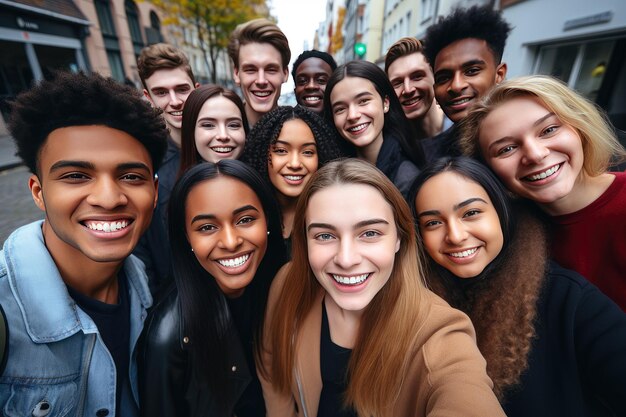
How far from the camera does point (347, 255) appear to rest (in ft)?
4.85

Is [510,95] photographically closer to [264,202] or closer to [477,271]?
[477,271]

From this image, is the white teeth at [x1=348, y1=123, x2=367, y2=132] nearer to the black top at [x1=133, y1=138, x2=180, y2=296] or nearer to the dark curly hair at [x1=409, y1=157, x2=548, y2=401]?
the dark curly hair at [x1=409, y1=157, x2=548, y2=401]

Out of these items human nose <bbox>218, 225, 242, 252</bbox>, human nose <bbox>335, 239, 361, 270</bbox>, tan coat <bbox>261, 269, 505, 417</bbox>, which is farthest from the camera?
human nose <bbox>218, 225, 242, 252</bbox>

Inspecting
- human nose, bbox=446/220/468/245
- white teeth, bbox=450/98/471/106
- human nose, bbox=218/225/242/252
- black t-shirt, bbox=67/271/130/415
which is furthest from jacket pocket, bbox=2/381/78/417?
white teeth, bbox=450/98/471/106

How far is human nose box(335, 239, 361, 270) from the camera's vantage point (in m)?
1.47

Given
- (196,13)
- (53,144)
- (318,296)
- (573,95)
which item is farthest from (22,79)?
(573,95)

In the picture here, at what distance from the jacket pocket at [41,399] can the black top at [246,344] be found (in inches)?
36.7

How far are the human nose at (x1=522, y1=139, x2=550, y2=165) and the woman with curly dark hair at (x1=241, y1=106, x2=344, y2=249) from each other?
1501mm

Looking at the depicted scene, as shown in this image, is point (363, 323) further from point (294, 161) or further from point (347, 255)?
point (294, 161)

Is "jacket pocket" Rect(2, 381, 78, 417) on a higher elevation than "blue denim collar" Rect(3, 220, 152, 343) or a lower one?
lower

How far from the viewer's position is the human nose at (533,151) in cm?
162

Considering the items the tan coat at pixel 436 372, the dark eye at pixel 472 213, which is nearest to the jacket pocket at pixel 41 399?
the tan coat at pixel 436 372

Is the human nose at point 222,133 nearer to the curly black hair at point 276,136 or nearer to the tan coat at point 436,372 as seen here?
the curly black hair at point 276,136

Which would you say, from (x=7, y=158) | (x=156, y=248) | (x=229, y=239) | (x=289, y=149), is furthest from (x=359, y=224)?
(x=7, y=158)
